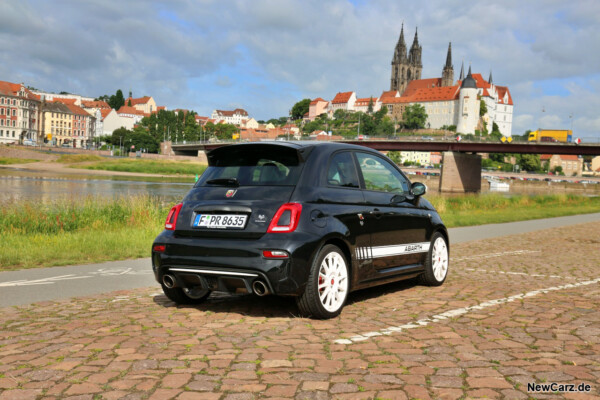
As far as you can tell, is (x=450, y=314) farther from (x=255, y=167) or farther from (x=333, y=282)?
(x=255, y=167)

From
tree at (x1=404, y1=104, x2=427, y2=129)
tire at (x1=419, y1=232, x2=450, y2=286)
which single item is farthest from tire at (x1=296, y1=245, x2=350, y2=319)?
tree at (x1=404, y1=104, x2=427, y2=129)

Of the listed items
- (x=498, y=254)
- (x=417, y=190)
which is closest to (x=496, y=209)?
(x=498, y=254)

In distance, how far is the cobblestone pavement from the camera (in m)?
3.78

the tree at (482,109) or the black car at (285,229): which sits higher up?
the tree at (482,109)

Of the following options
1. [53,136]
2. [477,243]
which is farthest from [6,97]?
[477,243]

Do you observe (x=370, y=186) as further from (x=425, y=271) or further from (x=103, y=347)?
(x=103, y=347)

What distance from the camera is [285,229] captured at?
545 cm

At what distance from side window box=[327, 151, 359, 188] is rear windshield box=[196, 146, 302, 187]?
0.39 meters

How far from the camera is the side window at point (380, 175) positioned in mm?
6652

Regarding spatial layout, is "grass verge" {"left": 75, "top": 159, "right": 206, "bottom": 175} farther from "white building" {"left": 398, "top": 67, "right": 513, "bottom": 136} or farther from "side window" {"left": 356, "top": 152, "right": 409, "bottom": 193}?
"white building" {"left": 398, "top": 67, "right": 513, "bottom": 136}

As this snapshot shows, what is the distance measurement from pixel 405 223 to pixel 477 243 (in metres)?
7.70

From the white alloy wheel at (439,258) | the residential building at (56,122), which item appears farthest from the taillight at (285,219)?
the residential building at (56,122)

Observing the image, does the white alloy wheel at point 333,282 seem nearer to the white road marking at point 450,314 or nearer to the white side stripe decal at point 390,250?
the white side stripe decal at point 390,250

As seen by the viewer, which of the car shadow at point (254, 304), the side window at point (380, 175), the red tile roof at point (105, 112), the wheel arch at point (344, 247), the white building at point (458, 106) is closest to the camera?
the wheel arch at point (344, 247)
